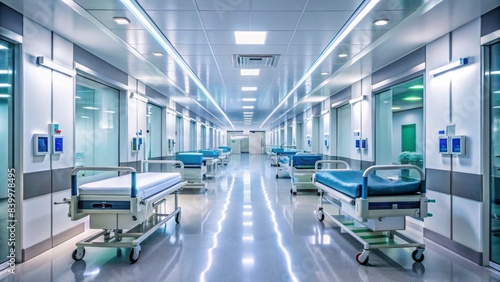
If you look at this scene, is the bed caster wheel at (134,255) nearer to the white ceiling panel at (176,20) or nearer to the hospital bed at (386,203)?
the hospital bed at (386,203)

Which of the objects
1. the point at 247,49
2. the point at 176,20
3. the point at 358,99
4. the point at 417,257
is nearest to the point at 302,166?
the point at 358,99

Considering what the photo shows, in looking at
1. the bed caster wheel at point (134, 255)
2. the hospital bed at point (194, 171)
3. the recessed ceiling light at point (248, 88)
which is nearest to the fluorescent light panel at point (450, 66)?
the bed caster wheel at point (134, 255)

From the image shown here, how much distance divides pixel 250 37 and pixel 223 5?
1158 millimetres

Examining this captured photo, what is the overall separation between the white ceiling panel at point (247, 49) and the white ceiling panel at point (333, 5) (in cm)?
142

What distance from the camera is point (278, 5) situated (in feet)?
11.3

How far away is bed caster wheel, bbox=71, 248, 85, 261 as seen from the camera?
3436 mm

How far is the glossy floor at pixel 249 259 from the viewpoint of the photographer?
3053 millimetres

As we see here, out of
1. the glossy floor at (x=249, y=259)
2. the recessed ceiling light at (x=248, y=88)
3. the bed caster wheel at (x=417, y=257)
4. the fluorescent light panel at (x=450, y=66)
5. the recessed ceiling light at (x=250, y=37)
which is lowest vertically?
the glossy floor at (x=249, y=259)

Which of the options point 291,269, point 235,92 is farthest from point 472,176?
point 235,92

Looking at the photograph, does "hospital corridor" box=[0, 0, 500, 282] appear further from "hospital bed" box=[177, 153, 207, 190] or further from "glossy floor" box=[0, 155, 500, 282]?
"hospital bed" box=[177, 153, 207, 190]

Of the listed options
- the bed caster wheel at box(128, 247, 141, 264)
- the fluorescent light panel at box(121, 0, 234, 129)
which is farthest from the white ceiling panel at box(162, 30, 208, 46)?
the bed caster wheel at box(128, 247, 141, 264)

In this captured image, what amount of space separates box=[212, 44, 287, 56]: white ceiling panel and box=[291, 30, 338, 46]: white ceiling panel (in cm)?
39

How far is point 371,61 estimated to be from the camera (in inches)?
213

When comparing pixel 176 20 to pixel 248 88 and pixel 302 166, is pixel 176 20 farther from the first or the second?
pixel 302 166
